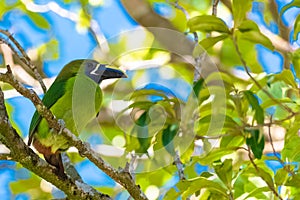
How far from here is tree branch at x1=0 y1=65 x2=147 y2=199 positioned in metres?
1.21

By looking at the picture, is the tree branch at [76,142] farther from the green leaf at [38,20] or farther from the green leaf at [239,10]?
the green leaf at [38,20]

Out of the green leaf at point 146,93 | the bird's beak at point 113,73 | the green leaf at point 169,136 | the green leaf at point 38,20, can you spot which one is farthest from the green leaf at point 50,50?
the green leaf at point 169,136

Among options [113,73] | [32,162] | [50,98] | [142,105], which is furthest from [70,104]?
[32,162]

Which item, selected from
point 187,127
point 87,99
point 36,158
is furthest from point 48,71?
point 36,158

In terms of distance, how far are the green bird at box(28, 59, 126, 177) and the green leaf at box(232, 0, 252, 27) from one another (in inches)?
14.8

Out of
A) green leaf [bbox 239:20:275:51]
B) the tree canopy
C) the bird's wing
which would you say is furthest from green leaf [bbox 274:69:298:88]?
the bird's wing

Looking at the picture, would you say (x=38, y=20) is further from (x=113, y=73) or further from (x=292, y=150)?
(x=292, y=150)

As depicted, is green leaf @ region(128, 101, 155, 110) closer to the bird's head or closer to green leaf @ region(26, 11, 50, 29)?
the bird's head

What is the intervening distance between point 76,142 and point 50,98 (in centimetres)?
52

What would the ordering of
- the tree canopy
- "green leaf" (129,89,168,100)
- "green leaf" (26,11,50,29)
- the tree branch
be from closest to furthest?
1. the tree branch
2. the tree canopy
3. "green leaf" (129,89,168,100)
4. "green leaf" (26,11,50,29)

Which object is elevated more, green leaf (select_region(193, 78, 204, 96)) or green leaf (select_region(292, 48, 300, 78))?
green leaf (select_region(292, 48, 300, 78))

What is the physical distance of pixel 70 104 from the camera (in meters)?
1.85

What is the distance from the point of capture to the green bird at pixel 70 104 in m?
1.70

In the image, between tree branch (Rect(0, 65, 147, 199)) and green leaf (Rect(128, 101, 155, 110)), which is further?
green leaf (Rect(128, 101, 155, 110))
